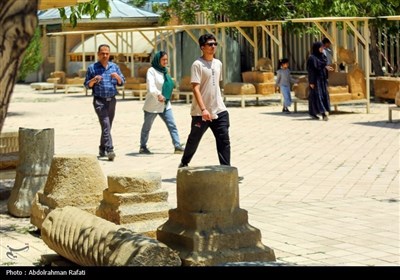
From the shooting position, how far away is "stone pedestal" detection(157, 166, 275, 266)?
21.7 feet

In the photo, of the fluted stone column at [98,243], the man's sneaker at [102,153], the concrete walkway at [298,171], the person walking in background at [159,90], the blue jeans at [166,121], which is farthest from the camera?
the blue jeans at [166,121]

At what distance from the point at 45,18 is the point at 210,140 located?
30.0 meters

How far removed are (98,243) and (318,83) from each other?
565 inches

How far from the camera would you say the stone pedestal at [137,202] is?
7855 millimetres

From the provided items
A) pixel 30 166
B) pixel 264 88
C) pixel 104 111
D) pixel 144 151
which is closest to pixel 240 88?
pixel 264 88

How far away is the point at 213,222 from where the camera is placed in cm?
673

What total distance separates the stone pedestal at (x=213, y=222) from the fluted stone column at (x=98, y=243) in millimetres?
370

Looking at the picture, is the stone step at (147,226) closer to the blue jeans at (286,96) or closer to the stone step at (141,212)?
the stone step at (141,212)

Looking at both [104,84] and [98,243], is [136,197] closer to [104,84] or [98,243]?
[98,243]

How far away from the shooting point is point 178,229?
22.6 ft

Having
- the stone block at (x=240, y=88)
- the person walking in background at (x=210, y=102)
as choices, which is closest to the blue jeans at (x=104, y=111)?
the person walking in background at (x=210, y=102)

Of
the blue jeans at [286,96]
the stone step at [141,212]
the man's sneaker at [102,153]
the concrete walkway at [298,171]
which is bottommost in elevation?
the concrete walkway at [298,171]

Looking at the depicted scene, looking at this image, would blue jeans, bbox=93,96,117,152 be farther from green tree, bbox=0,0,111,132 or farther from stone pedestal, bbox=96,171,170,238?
green tree, bbox=0,0,111,132
